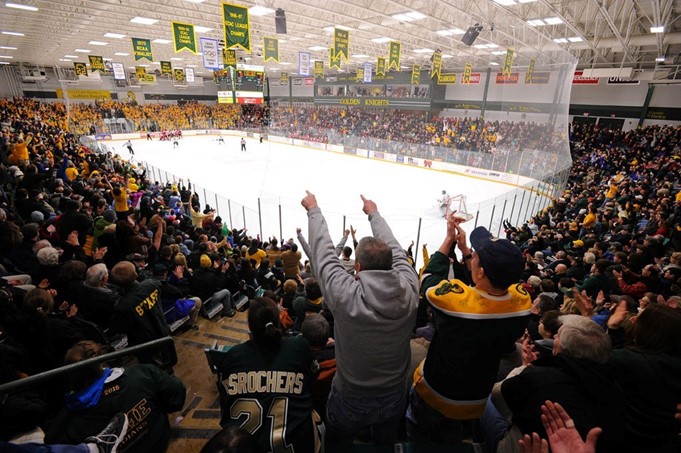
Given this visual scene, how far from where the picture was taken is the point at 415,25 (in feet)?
50.4

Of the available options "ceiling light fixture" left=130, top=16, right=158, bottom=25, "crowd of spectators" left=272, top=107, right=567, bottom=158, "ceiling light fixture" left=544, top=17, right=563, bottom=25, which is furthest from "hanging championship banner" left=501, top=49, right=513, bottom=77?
"ceiling light fixture" left=130, top=16, right=158, bottom=25

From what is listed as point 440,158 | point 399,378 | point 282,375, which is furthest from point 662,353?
point 440,158

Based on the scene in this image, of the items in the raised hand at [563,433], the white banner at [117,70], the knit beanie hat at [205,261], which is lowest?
the knit beanie hat at [205,261]

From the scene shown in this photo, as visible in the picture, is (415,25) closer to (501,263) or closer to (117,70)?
(501,263)

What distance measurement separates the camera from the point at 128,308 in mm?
3020

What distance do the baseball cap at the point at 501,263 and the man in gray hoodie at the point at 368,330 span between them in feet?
1.21

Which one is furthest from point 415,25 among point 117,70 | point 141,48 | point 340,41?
point 117,70

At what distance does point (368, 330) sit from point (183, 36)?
13182 millimetres

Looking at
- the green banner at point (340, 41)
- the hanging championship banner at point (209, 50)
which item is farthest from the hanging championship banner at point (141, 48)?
the green banner at point (340, 41)

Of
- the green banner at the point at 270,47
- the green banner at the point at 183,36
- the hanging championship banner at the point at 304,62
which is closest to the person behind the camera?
the green banner at the point at 183,36

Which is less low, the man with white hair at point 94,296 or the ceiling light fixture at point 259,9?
the ceiling light fixture at point 259,9

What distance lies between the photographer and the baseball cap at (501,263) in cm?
167

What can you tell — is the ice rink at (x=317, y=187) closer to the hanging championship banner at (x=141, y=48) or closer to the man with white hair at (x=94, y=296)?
the hanging championship banner at (x=141, y=48)

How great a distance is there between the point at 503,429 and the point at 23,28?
2493 cm
